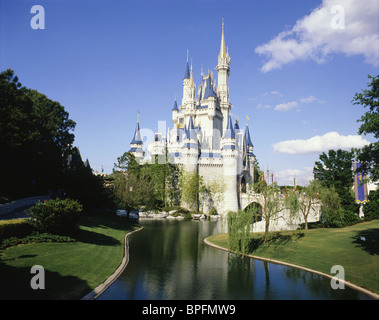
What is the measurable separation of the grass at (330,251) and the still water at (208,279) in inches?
64.6

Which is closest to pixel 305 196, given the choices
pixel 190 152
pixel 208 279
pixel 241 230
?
pixel 241 230

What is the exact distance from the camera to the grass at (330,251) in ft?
58.9

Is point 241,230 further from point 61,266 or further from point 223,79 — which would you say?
point 223,79

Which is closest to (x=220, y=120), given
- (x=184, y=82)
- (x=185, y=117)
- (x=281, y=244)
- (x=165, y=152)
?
(x=185, y=117)

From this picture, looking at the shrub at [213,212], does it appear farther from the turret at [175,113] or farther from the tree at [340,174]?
the turret at [175,113]

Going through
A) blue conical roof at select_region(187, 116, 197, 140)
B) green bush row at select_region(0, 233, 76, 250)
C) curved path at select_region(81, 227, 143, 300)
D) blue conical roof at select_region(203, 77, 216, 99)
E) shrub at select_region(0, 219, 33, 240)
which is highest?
blue conical roof at select_region(203, 77, 216, 99)

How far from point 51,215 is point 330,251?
23486 millimetres

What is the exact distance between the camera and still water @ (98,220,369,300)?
14.7 metres

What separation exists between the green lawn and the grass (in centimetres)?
1252

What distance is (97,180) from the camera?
41.6 m

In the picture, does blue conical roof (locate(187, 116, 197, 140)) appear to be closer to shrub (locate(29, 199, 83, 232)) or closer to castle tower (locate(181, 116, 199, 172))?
castle tower (locate(181, 116, 199, 172))

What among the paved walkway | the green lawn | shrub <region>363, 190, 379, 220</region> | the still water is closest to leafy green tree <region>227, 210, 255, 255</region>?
the still water

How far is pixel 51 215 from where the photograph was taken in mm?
20734

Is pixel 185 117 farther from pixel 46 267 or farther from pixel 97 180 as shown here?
pixel 46 267
